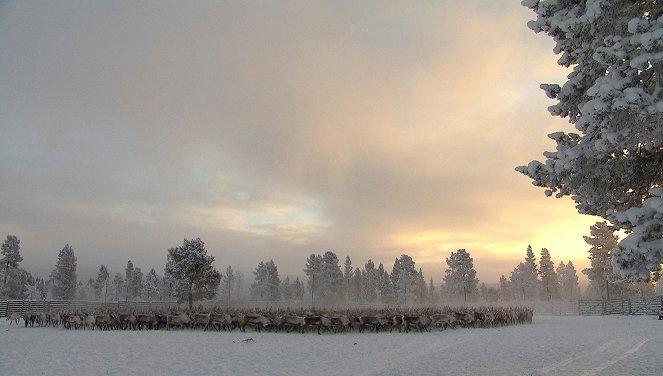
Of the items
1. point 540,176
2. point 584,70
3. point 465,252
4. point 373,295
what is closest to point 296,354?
point 540,176

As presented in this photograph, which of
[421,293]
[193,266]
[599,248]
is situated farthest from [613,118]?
[421,293]

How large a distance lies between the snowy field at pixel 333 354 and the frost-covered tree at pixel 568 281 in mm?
137629

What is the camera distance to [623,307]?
4112cm

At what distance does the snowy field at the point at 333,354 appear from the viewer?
11.8m

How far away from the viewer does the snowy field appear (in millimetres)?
11781

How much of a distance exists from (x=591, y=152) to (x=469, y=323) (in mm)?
18804

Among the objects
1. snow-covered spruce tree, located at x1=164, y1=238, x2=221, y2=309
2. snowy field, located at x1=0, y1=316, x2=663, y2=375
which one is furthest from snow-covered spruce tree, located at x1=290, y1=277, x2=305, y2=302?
snowy field, located at x1=0, y1=316, x2=663, y2=375

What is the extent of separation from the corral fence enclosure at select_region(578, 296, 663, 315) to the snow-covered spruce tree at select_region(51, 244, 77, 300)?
76.1 m

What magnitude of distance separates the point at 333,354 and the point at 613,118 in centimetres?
1131

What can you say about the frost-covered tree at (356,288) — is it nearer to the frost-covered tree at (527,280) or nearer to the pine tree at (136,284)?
the frost-covered tree at (527,280)

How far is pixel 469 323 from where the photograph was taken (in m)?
24.6

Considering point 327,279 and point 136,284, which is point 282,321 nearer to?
point 327,279

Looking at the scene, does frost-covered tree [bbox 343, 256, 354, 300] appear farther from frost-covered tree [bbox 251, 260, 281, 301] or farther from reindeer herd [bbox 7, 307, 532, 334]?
reindeer herd [bbox 7, 307, 532, 334]

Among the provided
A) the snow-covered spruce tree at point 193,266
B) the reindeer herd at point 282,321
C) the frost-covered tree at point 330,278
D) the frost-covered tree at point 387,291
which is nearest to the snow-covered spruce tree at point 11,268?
the snow-covered spruce tree at point 193,266
